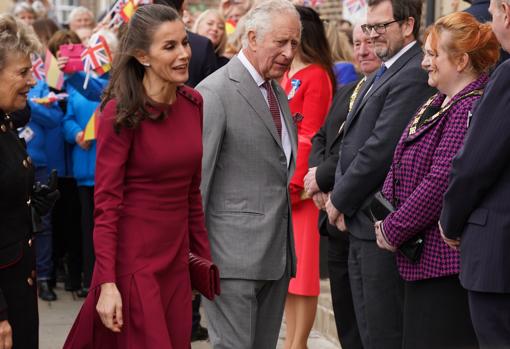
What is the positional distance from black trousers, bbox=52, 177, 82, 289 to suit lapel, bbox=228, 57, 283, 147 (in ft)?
16.4

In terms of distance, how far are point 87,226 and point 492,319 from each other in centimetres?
582

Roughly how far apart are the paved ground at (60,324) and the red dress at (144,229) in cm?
313

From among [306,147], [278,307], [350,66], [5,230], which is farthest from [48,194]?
[350,66]

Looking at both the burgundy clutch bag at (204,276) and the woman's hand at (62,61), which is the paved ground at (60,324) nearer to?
the woman's hand at (62,61)

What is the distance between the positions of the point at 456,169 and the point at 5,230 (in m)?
1.84

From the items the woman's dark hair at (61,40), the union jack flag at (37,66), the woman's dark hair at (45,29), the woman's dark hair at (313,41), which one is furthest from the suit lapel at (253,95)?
the woman's dark hair at (45,29)

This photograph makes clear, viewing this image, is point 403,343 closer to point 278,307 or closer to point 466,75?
point 278,307

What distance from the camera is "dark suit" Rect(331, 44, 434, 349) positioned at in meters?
5.39

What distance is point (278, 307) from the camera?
5.35m

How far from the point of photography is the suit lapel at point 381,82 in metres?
5.54

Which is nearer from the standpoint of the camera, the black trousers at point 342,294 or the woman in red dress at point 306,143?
the black trousers at point 342,294

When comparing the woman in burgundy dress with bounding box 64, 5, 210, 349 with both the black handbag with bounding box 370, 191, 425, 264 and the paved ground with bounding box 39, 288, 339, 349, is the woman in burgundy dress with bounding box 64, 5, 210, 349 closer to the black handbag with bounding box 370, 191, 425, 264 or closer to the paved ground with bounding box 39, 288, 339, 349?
the black handbag with bounding box 370, 191, 425, 264

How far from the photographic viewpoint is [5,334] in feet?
13.4

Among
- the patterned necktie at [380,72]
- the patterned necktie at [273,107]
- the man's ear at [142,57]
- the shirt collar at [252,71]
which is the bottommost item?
the patterned necktie at [273,107]
